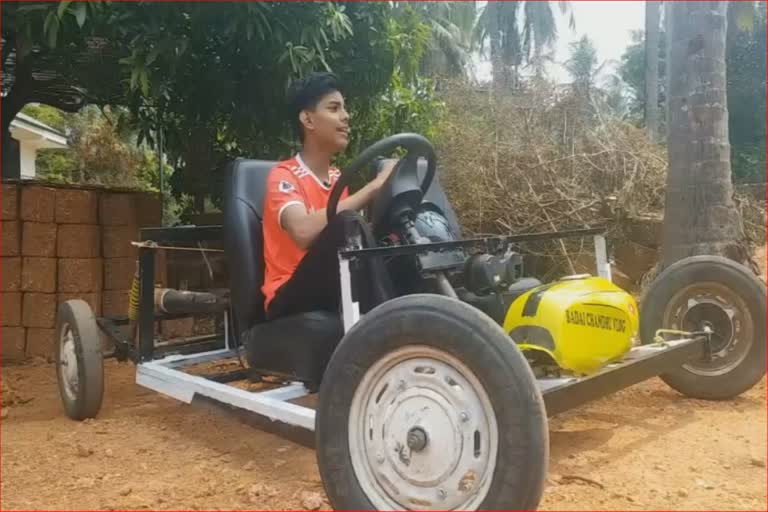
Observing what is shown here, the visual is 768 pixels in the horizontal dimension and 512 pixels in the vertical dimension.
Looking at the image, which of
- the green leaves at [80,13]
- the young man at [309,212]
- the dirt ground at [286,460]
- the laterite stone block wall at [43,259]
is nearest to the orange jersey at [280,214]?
the young man at [309,212]

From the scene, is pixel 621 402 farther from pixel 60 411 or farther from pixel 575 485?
pixel 60 411

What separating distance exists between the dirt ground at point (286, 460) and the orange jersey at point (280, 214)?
0.61 m

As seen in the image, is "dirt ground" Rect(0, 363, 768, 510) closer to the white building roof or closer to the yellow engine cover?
the yellow engine cover

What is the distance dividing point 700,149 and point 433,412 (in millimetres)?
3701

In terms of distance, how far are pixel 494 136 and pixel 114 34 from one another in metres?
4.09

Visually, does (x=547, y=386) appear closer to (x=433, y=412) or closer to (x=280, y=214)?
(x=433, y=412)

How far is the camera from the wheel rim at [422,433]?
1809 millimetres

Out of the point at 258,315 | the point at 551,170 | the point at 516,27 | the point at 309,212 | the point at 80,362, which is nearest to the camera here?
the point at 309,212

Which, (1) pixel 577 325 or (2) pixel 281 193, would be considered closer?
(1) pixel 577 325

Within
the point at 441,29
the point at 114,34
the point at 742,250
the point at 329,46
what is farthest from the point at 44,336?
the point at 441,29

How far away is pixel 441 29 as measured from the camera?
2452cm

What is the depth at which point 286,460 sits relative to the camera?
291cm

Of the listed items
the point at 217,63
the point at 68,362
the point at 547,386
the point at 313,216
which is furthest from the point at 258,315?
the point at 217,63

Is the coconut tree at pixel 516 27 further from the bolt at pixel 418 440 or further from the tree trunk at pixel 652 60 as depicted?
the bolt at pixel 418 440
